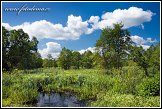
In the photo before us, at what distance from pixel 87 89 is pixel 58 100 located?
194 centimetres

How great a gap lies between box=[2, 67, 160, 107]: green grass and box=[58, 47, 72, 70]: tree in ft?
67.4

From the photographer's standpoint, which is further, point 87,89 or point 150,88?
point 87,89

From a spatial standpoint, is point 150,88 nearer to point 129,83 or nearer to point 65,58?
point 129,83

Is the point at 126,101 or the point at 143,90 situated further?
the point at 143,90

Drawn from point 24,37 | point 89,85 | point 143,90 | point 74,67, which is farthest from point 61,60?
point 143,90

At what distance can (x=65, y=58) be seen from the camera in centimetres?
4231

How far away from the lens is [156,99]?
1375cm

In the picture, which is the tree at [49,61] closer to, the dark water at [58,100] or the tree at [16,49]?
the tree at [16,49]

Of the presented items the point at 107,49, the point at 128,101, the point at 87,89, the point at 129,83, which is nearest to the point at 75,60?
the point at 107,49

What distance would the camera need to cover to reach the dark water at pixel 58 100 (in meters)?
15.8

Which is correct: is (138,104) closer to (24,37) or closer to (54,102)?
(54,102)

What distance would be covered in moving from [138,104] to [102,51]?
18.5 meters

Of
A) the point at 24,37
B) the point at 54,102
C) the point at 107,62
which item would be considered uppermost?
the point at 24,37

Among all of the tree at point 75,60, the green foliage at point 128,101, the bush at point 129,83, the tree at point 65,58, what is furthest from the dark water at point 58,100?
the tree at point 75,60
